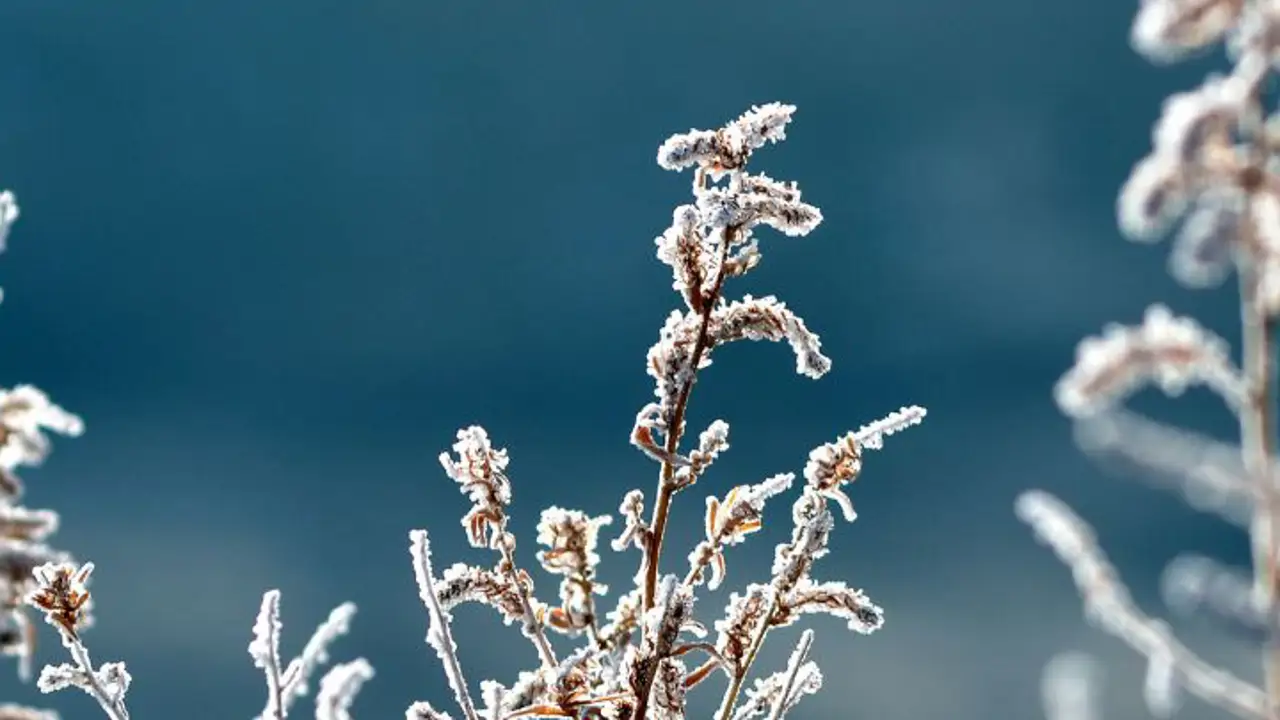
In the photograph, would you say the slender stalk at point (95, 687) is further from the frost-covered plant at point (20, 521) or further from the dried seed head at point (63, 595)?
the frost-covered plant at point (20, 521)

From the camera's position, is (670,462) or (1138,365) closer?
(1138,365)

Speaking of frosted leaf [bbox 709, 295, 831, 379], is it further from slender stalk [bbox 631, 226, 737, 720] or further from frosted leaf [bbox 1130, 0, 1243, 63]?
frosted leaf [bbox 1130, 0, 1243, 63]

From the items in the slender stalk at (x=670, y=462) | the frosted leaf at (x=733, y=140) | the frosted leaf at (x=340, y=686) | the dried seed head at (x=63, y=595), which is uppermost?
the frosted leaf at (x=733, y=140)

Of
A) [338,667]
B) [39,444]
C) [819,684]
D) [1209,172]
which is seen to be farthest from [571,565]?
[1209,172]

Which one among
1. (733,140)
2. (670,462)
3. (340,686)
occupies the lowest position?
(340,686)

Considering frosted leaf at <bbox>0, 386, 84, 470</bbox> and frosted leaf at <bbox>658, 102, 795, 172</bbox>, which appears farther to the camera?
frosted leaf at <bbox>658, 102, 795, 172</bbox>

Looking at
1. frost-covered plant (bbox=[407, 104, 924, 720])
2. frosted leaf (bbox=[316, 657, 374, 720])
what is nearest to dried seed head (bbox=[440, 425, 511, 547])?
frost-covered plant (bbox=[407, 104, 924, 720])

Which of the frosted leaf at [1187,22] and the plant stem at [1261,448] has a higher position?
the frosted leaf at [1187,22]

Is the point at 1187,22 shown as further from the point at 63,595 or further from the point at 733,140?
the point at 63,595

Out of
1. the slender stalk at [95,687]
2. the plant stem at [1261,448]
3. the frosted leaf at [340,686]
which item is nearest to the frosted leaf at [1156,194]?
the plant stem at [1261,448]

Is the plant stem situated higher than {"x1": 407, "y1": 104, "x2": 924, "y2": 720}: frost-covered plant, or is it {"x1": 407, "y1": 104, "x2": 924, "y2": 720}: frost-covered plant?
{"x1": 407, "y1": 104, "x2": 924, "y2": 720}: frost-covered plant

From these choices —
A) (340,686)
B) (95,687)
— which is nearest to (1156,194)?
(340,686)
